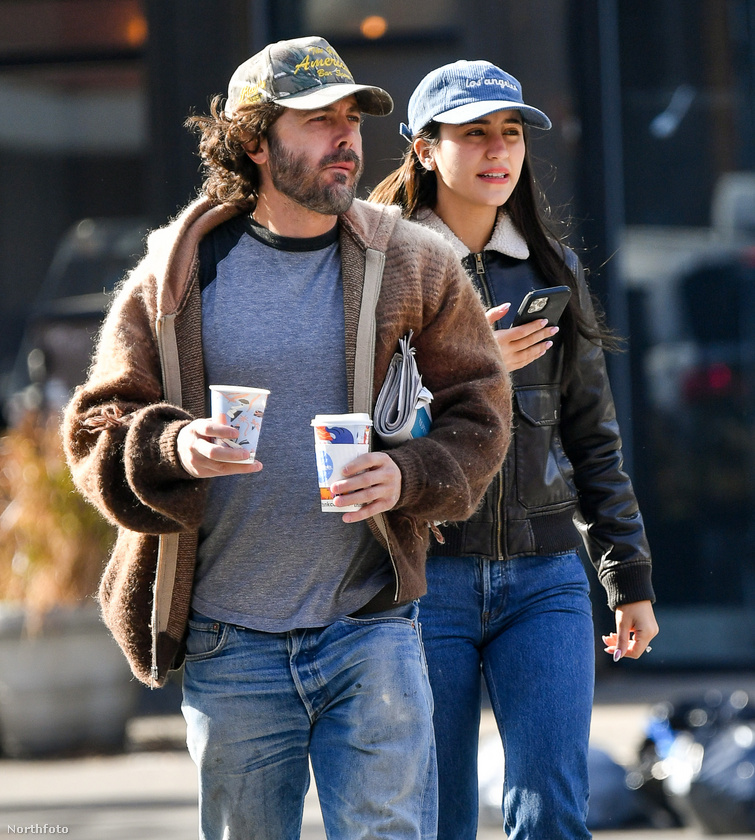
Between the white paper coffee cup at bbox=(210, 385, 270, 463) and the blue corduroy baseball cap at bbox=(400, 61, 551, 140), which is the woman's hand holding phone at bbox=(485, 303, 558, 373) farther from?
the white paper coffee cup at bbox=(210, 385, 270, 463)

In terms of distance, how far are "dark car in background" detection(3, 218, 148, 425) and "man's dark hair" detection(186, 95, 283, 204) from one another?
16.3 ft

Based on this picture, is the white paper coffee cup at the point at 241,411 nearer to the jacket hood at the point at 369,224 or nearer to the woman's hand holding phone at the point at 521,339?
the jacket hood at the point at 369,224

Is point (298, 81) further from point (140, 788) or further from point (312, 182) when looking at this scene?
point (140, 788)

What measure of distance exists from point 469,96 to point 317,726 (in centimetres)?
151

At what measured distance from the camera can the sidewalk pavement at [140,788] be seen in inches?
214

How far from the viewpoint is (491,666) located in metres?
3.25

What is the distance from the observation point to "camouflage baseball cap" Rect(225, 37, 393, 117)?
9.07ft

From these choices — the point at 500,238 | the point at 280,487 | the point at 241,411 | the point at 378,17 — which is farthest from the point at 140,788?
the point at 378,17

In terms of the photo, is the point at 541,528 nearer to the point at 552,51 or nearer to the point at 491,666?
the point at 491,666

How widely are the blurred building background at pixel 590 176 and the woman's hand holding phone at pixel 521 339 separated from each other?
463 cm

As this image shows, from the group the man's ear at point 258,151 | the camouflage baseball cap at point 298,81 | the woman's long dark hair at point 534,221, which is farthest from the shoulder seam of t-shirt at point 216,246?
the woman's long dark hair at point 534,221

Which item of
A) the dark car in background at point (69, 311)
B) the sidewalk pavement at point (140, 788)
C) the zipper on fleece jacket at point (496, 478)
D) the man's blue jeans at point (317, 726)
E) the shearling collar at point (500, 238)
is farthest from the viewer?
the dark car in background at point (69, 311)

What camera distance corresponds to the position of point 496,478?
10.8 feet

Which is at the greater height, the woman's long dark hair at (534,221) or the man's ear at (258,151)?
the man's ear at (258,151)
